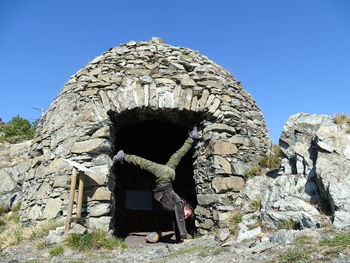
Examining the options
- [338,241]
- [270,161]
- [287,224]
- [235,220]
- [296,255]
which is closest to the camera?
[296,255]

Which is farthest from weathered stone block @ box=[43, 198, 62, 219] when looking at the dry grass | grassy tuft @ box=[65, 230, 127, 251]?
grassy tuft @ box=[65, 230, 127, 251]

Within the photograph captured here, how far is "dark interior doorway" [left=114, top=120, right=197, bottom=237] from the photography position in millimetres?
9805

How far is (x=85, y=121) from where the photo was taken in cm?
637

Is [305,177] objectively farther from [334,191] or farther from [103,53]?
[103,53]

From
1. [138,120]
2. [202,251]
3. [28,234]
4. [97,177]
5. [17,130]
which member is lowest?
[202,251]

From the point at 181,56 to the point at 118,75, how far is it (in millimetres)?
1791

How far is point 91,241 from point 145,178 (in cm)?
573

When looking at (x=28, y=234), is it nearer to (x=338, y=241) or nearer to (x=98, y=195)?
(x=98, y=195)

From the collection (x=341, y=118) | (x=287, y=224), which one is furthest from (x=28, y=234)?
(x=341, y=118)

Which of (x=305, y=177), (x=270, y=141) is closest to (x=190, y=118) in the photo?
(x=270, y=141)

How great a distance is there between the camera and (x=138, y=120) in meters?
7.24

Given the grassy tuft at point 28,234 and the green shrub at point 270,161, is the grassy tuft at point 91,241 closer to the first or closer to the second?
the grassy tuft at point 28,234

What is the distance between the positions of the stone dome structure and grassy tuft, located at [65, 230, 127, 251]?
0.42 m

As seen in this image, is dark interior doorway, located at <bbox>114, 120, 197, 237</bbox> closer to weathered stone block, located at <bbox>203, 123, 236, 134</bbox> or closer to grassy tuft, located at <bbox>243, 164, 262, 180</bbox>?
weathered stone block, located at <bbox>203, 123, 236, 134</bbox>
